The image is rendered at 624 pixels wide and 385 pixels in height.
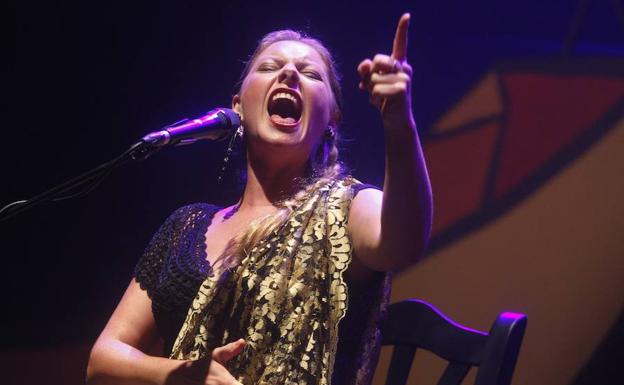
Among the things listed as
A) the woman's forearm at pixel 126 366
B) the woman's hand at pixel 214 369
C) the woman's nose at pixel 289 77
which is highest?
the woman's nose at pixel 289 77

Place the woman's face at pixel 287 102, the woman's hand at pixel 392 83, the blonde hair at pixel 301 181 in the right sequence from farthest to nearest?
1. the woman's face at pixel 287 102
2. the blonde hair at pixel 301 181
3. the woman's hand at pixel 392 83

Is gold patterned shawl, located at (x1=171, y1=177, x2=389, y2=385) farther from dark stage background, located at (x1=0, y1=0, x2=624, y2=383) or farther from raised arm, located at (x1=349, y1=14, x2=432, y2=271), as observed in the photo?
dark stage background, located at (x1=0, y1=0, x2=624, y2=383)

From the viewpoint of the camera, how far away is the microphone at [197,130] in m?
1.15

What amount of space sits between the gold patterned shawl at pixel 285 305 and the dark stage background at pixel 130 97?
0.68m

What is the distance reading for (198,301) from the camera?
1.41m

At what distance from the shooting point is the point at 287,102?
159 centimetres

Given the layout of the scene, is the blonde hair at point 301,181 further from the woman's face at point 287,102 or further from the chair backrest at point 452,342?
the chair backrest at point 452,342

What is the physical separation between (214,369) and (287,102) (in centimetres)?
63

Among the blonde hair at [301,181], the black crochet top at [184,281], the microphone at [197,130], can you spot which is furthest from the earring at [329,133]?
the microphone at [197,130]

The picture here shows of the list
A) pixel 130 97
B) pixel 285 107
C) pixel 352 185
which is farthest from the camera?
pixel 130 97

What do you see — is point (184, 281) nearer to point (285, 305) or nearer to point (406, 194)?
point (285, 305)

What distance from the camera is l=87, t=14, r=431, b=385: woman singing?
1103 mm

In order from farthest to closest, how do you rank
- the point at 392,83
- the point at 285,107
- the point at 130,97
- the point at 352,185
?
the point at 130,97 → the point at 285,107 → the point at 352,185 → the point at 392,83

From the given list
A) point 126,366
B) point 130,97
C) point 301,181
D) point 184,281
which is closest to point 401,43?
point 301,181
